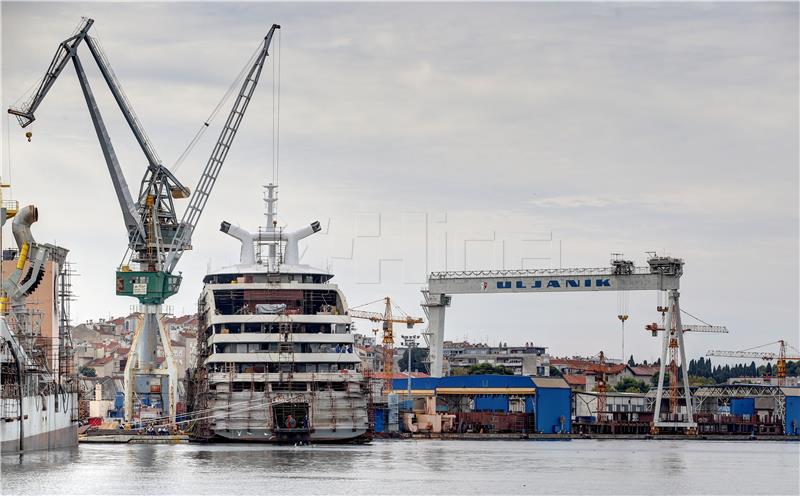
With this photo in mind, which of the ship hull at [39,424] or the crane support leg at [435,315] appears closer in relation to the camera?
the ship hull at [39,424]

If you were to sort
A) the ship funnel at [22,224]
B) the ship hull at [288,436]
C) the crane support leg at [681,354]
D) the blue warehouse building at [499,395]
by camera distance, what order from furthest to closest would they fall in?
the blue warehouse building at [499,395], the crane support leg at [681,354], the ship hull at [288,436], the ship funnel at [22,224]

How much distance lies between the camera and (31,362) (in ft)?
269

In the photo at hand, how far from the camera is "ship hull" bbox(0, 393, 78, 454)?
74562 millimetres

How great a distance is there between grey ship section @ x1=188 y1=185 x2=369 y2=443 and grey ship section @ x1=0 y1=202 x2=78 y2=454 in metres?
9.35

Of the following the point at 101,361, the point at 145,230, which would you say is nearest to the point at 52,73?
the point at 145,230

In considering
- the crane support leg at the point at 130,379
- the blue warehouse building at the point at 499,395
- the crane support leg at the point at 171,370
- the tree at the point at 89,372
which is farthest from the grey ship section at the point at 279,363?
the tree at the point at 89,372

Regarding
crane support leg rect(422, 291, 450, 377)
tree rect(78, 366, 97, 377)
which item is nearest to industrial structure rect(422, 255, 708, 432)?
crane support leg rect(422, 291, 450, 377)

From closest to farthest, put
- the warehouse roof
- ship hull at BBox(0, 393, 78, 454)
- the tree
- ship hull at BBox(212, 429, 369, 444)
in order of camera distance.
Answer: ship hull at BBox(0, 393, 78, 454)
ship hull at BBox(212, 429, 369, 444)
the warehouse roof
the tree

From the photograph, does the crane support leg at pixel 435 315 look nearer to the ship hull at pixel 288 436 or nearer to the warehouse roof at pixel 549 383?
the warehouse roof at pixel 549 383

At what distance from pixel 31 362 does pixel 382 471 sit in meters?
20.2

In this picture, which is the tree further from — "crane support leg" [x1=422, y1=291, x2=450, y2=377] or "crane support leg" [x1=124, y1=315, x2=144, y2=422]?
"crane support leg" [x1=124, y1=315, x2=144, y2=422]

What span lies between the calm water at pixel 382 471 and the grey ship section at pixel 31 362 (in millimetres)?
1473

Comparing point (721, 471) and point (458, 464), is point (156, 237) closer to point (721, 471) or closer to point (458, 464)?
point (458, 464)

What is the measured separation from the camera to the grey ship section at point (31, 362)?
75.8 m
